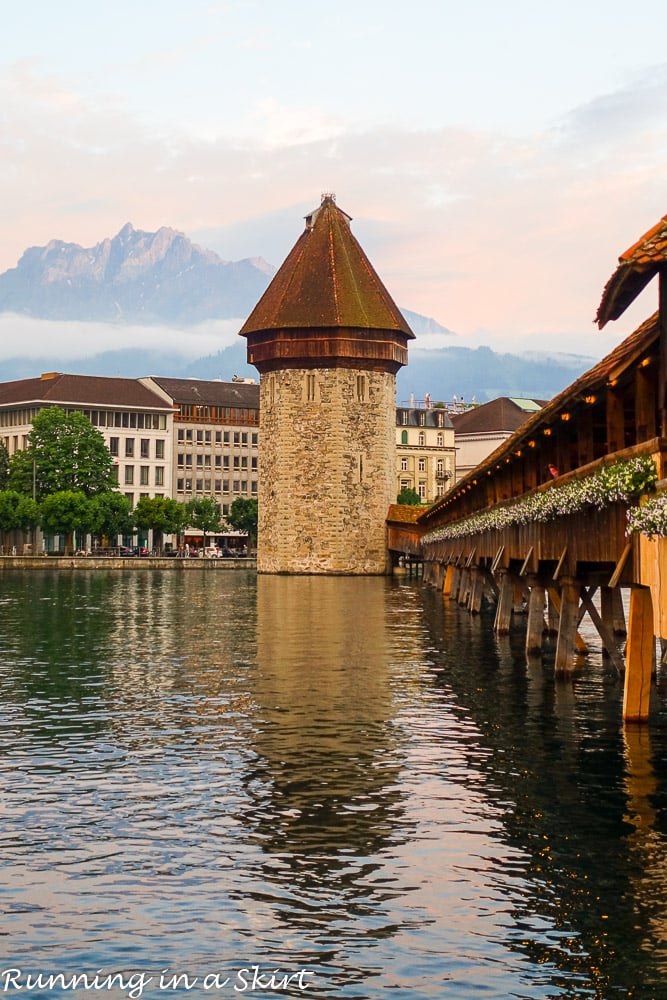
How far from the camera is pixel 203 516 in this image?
5271 inches

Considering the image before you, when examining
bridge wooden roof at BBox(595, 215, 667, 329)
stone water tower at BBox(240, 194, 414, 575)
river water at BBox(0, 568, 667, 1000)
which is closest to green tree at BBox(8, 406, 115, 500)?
stone water tower at BBox(240, 194, 414, 575)

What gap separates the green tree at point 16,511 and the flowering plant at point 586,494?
7983 centimetres

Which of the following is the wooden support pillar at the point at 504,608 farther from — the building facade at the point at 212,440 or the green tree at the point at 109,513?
the building facade at the point at 212,440

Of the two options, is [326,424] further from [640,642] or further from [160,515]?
[640,642]

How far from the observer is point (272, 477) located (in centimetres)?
9012

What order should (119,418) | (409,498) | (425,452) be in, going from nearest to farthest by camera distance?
(409,498)
(119,418)
(425,452)

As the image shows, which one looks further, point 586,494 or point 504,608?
point 504,608

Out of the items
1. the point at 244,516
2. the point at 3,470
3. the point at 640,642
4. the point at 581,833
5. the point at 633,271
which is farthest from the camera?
the point at 244,516

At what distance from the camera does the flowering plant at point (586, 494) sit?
49.1 feet

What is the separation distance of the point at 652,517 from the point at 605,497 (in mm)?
2851

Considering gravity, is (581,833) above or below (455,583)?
below

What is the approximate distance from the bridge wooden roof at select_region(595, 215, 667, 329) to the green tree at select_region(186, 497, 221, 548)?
390 feet

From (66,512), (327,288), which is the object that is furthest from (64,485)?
(327,288)

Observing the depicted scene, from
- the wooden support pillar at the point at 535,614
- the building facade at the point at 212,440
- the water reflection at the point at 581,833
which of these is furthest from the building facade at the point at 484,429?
the water reflection at the point at 581,833
